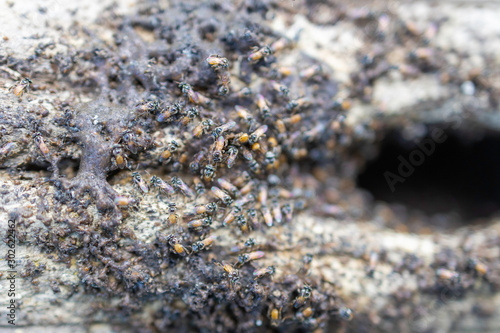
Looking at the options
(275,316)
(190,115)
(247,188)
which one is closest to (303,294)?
(275,316)

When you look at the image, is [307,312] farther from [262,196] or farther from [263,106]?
[263,106]

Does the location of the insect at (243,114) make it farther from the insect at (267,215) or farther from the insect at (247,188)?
the insect at (267,215)

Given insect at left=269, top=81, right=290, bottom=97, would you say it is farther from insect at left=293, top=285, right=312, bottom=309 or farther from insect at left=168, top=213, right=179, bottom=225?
insect at left=293, top=285, right=312, bottom=309

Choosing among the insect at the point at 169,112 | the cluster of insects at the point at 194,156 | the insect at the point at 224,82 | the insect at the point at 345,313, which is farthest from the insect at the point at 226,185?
the insect at the point at 345,313

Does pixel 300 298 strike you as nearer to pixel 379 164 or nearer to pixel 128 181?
pixel 128 181

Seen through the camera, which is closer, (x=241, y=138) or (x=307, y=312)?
(x=241, y=138)

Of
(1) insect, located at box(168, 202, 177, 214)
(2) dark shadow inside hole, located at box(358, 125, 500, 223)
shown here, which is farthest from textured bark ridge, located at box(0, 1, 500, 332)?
(2) dark shadow inside hole, located at box(358, 125, 500, 223)
